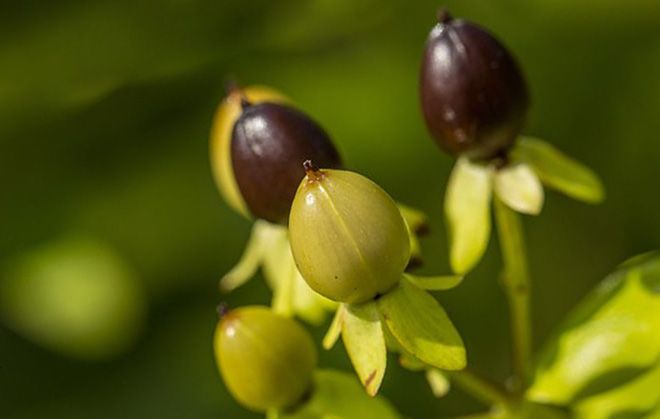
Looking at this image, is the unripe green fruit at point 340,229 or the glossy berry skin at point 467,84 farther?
the glossy berry skin at point 467,84

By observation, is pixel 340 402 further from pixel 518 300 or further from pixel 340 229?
pixel 340 229

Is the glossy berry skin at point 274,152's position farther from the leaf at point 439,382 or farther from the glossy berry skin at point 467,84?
the leaf at point 439,382

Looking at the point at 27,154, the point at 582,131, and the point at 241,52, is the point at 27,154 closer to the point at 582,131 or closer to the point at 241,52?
the point at 241,52

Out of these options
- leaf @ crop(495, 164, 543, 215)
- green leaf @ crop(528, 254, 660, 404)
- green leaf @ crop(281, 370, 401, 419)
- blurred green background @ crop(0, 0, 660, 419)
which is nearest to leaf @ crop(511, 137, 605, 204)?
leaf @ crop(495, 164, 543, 215)

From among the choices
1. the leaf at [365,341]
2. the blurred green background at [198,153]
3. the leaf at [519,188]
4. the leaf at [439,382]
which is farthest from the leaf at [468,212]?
the blurred green background at [198,153]

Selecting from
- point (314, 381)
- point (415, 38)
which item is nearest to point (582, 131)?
point (415, 38)

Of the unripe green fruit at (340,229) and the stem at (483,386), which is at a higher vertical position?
the unripe green fruit at (340,229)

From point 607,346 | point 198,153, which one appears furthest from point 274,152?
point 198,153
